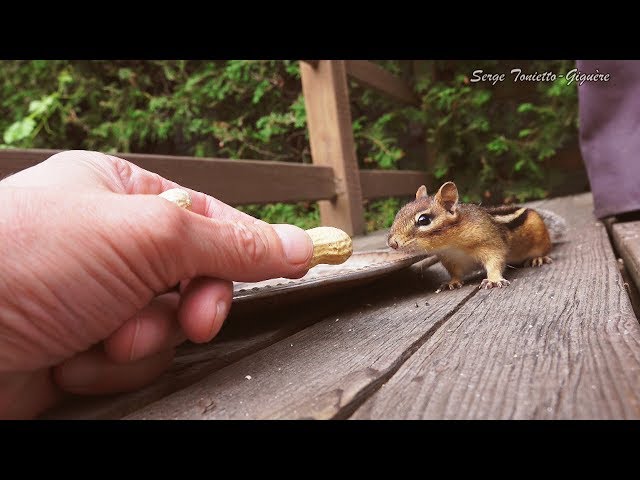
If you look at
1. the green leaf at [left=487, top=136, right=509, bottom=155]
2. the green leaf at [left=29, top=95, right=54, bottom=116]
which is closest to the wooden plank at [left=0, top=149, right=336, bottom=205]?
the green leaf at [left=487, top=136, right=509, bottom=155]

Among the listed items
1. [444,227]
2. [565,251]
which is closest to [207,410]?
[444,227]

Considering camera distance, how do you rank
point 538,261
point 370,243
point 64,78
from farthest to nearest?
point 64,78 → point 370,243 → point 538,261

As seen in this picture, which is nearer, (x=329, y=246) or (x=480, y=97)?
(x=329, y=246)

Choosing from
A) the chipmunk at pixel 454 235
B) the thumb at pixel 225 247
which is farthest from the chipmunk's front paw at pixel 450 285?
the thumb at pixel 225 247

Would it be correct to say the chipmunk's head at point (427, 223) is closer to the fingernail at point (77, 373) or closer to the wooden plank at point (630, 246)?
the wooden plank at point (630, 246)

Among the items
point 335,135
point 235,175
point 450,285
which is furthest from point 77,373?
point 335,135

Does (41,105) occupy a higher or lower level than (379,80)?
higher

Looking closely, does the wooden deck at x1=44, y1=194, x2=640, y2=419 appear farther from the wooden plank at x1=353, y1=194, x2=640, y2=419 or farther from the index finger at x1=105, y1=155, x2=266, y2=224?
the index finger at x1=105, y1=155, x2=266, y2=224

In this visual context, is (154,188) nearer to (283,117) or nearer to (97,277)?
(97,277)
